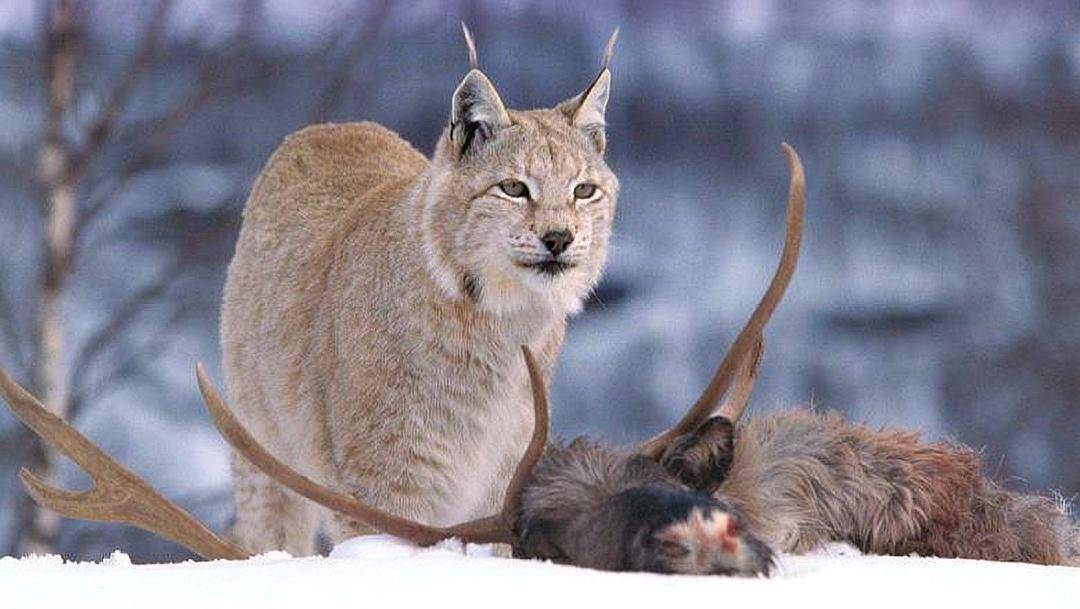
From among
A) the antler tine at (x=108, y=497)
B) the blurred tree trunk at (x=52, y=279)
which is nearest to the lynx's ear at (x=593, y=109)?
the antler tine at (x=108, y=497)

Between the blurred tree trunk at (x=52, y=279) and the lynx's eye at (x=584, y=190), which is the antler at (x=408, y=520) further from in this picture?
the blurred tree trunk at (x=52, y=279)

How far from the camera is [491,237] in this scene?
4.40 meters

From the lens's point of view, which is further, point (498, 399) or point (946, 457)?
point (498, 399)

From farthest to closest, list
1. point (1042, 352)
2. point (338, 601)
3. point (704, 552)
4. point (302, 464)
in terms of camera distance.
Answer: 1. point (1042, 352)
2. point (302, 464)
3. point (704, 552)
4. point (338, 601)

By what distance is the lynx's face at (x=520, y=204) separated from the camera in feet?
14.3

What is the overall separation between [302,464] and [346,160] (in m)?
1.19

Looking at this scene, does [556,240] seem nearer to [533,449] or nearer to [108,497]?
[533,449]

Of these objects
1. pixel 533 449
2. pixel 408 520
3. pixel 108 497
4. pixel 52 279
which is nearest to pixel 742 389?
pixel 533 449

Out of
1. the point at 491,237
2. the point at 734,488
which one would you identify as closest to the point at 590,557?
the point at 734,488

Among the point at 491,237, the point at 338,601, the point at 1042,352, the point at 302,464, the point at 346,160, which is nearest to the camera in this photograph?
the point at 338,601

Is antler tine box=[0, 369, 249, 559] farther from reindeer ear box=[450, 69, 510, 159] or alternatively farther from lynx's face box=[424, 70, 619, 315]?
reindeer ear box=[450, 69, 510, 159]

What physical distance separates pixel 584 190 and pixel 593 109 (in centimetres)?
26

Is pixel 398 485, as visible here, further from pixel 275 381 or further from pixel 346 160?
pixel 346 160

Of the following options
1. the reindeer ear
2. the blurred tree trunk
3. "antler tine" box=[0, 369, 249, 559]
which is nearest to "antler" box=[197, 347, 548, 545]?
"antler tine" box=[0, 369, 249, 559]
